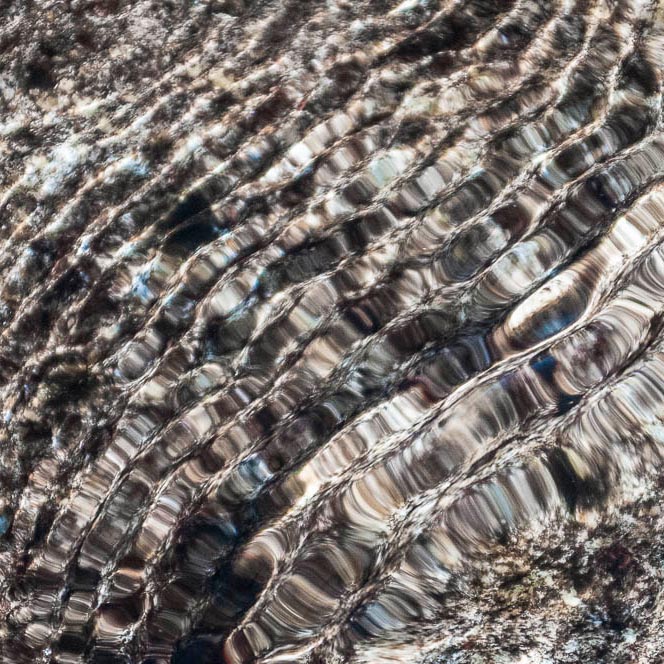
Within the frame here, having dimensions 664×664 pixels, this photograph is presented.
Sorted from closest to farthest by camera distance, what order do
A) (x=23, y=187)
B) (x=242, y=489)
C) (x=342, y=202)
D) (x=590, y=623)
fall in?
(x=590, y=623) → (x=242, y=489) → (x=342, y=202) → (x=23, y=187)

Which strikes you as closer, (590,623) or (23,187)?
(590,623)

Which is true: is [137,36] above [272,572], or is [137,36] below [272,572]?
above

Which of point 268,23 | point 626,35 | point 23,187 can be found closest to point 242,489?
point 23,187

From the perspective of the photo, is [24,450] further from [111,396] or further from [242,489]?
[242,489]

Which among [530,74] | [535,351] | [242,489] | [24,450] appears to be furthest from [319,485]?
Answer: [530,74]

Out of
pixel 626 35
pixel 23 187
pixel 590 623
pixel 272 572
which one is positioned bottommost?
pixel 590 623

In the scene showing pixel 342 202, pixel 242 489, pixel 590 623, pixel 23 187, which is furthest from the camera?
pixel 23 187

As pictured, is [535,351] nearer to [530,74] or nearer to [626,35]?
[530,74]
